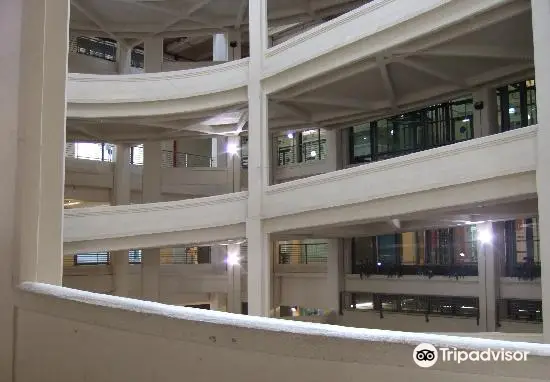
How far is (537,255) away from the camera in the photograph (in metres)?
15.0

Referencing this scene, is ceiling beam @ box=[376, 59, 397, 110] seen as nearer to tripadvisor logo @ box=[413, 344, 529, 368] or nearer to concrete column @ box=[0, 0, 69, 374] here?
concrete column @ box=[0, 0, 69, 374]

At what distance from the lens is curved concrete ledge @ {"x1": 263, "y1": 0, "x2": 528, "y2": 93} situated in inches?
423

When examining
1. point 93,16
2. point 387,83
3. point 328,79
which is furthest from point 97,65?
point 387,83

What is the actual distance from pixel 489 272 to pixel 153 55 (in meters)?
14.0

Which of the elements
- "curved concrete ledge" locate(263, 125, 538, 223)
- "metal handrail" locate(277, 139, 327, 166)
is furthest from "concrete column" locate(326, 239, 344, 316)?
"curved concrete ledge" locate(263, 125, 538, 223)

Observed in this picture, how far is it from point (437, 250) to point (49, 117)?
49.3 feet

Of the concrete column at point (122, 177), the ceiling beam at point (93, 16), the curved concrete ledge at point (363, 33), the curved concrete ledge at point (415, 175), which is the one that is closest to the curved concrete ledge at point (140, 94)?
the curved concrete ledge at point (363, 33)

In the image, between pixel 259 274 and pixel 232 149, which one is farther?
pixel 232 149

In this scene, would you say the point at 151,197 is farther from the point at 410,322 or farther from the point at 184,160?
the point at 410,322

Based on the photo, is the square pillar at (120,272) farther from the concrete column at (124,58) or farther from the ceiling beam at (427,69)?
the ceiling beam at (427,69)

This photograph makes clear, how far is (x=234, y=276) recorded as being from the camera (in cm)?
2177

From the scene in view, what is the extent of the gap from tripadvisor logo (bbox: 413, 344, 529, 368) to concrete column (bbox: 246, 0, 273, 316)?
1235 centimetres

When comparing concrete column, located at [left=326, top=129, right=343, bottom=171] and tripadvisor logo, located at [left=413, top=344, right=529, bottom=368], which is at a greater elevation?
concrete column, located at [left=326, top=129, right=343, bottom=171]

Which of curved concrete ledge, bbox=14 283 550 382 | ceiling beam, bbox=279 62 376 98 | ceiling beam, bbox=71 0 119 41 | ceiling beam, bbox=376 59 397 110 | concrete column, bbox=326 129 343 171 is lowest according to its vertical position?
curved concrete ledge, bbox=14 283 550 382
